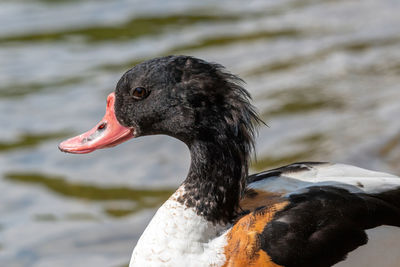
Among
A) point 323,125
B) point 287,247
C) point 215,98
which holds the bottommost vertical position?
point 323,125

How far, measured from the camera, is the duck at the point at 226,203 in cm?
378

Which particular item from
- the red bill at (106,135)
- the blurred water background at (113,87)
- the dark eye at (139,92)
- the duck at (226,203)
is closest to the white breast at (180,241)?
the duck at (226,203)

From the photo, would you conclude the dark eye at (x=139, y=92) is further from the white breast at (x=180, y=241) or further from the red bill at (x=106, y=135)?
the white breast at (x=180, y=241)

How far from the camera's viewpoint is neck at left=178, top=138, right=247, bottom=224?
154 inches

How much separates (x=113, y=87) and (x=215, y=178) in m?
5.56

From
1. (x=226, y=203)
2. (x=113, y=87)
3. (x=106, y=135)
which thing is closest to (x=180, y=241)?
(x=226, y=203)

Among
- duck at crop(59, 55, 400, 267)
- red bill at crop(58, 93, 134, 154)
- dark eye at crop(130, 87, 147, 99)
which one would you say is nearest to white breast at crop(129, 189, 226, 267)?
duck at crop(59, 55, 400, 267)

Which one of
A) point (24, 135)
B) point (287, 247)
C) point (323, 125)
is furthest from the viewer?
point (24, 135)

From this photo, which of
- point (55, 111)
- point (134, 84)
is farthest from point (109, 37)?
point (134, 84)

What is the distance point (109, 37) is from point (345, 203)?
7534mm

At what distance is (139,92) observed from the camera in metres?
3.95

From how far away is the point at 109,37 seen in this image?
10867 mm

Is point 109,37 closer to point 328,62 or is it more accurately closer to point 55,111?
point 55,111

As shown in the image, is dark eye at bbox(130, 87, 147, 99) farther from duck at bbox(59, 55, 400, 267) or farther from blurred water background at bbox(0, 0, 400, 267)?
blurred water background at bbox(0, 0, 400, 267)
